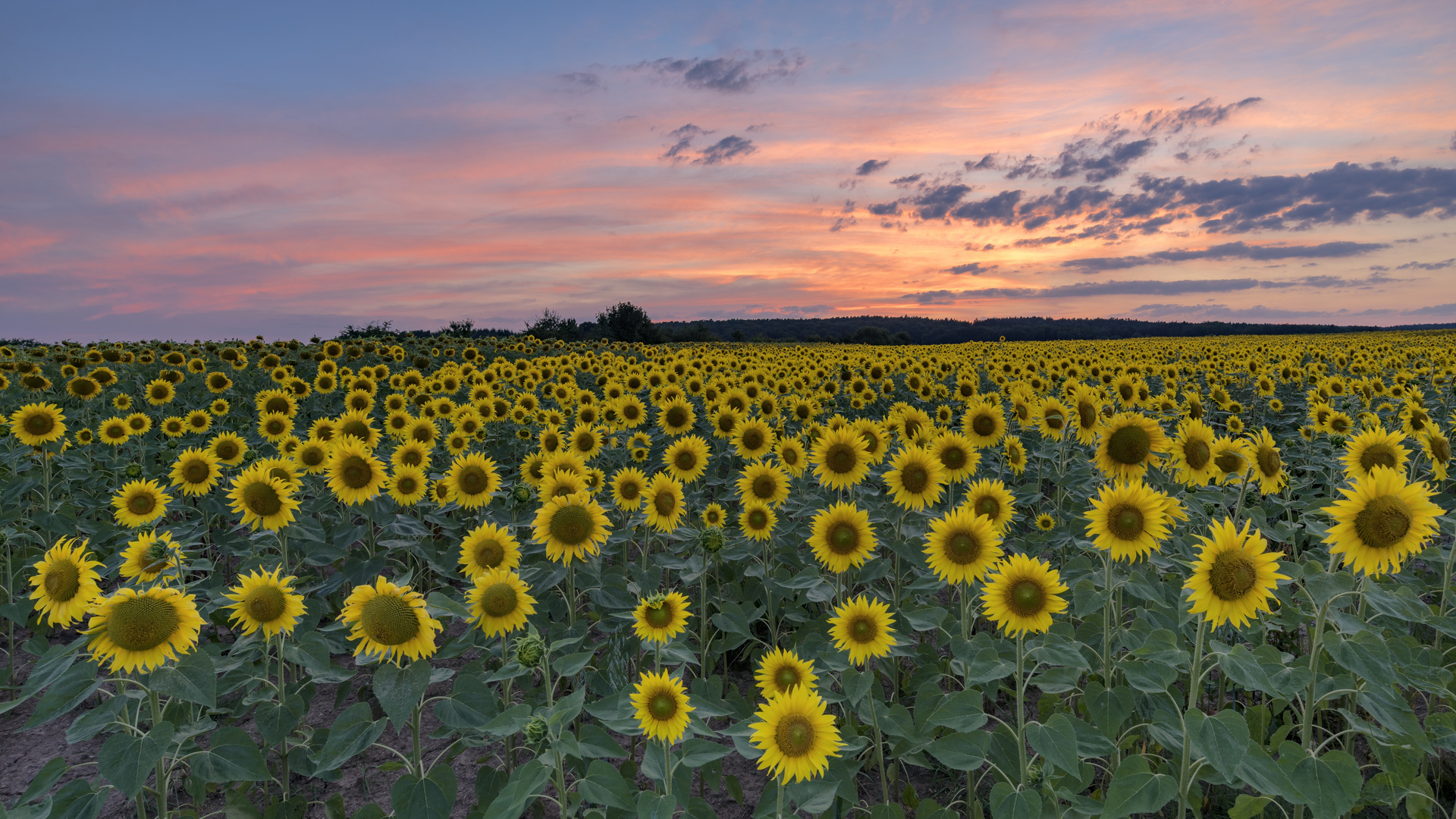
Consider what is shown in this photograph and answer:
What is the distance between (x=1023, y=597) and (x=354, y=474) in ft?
15.9

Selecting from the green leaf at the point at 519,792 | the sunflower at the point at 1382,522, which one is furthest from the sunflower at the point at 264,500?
the sunflower at the point at 1382,522

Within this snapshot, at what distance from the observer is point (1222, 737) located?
2812 millimetres

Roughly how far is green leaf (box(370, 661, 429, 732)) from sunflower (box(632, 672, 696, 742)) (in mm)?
928

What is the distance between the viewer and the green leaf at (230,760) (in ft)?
10.6

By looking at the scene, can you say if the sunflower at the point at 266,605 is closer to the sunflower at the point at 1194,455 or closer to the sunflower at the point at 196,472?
the sunflower at the point at 196,472

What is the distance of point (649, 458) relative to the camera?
8.91 meters

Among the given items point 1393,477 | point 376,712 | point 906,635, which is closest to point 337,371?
point 376,712

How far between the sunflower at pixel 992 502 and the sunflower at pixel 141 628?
430 cm

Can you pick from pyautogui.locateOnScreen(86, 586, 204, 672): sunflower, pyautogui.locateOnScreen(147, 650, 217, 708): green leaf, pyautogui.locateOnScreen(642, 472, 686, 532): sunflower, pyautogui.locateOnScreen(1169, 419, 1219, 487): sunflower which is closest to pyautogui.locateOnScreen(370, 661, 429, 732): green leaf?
pyautogui.locateOnScreen(147, 650, 217, 708): green leaf

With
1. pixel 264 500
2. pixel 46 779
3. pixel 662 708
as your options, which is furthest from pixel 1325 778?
pixel 264 500

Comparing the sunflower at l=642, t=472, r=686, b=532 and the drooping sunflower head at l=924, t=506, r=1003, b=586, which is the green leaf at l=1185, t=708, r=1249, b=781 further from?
the sunflower at l=642, t=472, r=686, b=532

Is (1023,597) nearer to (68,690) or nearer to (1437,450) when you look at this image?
(1437,450)

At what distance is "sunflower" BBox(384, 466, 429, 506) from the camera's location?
5.73 metres

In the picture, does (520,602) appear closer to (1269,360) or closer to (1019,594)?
(1019,594)
